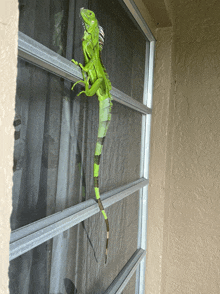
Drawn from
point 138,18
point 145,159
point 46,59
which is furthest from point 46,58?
point 145,159

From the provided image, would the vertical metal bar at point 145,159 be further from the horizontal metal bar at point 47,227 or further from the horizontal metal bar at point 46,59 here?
the horizontal metal bar at point 46,59

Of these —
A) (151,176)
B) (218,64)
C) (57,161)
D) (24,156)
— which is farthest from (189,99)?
(24,156)

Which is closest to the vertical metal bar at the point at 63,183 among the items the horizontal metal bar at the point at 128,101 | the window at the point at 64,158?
the window at the point at 64,158

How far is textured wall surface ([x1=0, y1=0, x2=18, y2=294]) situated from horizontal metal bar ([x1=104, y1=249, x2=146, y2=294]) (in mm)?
1077

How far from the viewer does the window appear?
0.77 metres

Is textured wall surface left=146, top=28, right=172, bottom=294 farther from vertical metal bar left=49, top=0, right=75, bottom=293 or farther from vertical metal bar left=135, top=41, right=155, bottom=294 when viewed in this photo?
vertical metal bar left=49, top=0, right=75, bottom=293

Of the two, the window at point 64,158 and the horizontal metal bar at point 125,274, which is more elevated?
the window at point 64,158

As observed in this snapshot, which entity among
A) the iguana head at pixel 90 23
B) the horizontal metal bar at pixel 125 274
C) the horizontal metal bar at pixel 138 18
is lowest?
the horizontal metal bar at pixel 125 274

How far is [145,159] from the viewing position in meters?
2.01

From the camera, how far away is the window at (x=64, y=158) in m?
0.77

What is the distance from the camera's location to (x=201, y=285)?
1972mm

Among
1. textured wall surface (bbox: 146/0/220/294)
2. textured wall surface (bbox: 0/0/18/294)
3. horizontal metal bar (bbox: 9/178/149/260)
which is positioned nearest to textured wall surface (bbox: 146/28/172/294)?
textured wall surface (bbox: 146/0/220/294)

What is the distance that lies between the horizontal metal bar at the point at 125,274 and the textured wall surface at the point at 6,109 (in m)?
1.08

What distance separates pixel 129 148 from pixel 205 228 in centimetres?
91
